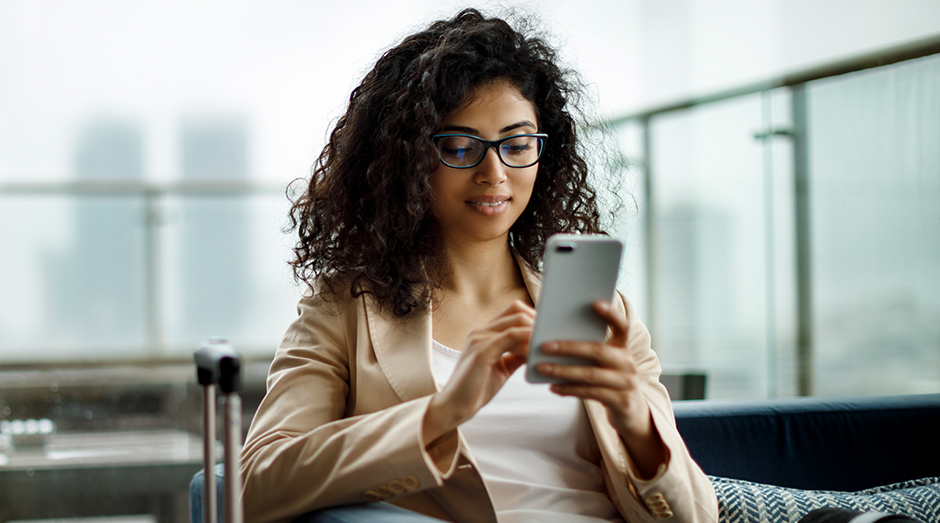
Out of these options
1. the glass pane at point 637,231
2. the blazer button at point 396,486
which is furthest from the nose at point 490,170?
the glass pane at point 637,231

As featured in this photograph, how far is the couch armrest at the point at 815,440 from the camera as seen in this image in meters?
1.71

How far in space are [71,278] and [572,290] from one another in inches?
83.7

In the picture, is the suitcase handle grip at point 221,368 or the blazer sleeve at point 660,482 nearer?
the suitcase handle grip at point 221,368

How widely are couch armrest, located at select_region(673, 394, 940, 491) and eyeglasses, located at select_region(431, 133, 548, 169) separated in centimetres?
73

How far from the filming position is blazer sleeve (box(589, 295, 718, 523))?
1.13m

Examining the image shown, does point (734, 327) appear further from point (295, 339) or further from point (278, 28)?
point (295, 339)

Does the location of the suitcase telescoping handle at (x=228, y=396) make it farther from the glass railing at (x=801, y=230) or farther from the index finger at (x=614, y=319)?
the glass railing at (x=801, y=230)

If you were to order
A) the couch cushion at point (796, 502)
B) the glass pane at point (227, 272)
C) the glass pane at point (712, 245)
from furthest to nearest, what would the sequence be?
the glass pane at point (712, 245) < the glass pane at point (227, 272) < the couch cushion at point (796, 502)

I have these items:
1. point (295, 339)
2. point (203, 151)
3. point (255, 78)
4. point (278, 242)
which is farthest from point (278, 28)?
point (295, 339)

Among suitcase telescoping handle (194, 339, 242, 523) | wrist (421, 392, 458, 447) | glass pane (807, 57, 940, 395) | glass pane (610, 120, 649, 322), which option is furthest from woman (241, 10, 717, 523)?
glass pane (610, 120, 649, 322)

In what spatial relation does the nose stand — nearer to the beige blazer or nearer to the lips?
the lips

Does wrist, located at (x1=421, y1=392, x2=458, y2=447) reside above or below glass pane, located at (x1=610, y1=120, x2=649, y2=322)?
below

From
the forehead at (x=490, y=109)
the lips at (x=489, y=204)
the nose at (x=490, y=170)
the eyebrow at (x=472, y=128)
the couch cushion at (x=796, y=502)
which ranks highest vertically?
the forehead at (x=490, y=109)

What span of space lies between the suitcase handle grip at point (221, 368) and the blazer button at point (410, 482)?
0.29m
